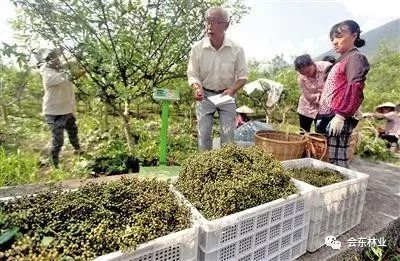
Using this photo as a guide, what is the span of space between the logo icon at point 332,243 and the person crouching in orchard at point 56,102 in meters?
3.21

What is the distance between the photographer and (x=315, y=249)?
7.93 ft

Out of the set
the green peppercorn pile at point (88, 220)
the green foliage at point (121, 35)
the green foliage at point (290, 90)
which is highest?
the green foliage at point (121, 35)

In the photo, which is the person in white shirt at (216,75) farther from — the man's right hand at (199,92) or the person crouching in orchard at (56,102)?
the person crouching in orchard at (56,102)

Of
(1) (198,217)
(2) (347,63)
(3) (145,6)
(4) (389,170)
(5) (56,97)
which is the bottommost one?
(4) (389,170)

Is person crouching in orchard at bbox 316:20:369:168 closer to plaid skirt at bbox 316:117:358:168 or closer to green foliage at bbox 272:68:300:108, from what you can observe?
plaid skirt at bbox 316:117:358:168

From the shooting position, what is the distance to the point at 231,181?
2.02 metres

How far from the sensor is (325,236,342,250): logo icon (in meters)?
2.45

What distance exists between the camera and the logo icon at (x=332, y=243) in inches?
96.3

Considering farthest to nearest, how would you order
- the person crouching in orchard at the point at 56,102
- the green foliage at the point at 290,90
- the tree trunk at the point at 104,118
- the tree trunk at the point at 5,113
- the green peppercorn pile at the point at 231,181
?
the green foliage at the point at 290,90 < the tree trunk at the point at 5,113 < the tree trunk at the point at 104,118 < the person crouching in orchard at the point at 56,102 < the green peppercorn pile at the point at 231,181

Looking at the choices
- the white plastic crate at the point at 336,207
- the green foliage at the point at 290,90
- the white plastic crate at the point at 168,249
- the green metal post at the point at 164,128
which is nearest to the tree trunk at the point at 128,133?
the green metal post at the point at 164,128

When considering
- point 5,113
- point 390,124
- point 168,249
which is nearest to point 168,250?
point 168,249

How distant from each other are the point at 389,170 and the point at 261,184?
11.5 feet

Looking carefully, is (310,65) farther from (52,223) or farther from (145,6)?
(52,223)

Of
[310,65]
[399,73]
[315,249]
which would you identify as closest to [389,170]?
[310,65]
